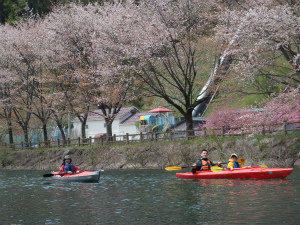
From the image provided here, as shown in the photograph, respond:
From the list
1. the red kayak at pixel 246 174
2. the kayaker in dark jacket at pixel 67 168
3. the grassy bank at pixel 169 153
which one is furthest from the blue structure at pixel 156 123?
the red kayak at pixel 246 174

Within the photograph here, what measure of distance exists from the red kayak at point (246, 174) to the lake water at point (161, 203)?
358 mm

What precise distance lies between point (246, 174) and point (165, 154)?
34.2 ft

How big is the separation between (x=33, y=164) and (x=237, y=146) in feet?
61.5

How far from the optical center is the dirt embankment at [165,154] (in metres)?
24.0

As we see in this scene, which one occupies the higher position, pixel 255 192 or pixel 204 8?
pixel 204 8

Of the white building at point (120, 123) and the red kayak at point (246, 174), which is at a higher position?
the white building at point (120, 123)

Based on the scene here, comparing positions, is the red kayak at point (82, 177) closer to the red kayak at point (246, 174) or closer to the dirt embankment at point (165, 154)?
the red kayak at point (246, 174)

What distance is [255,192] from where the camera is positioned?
14578 millimetres

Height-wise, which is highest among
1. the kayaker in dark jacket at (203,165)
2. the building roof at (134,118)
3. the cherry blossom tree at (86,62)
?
the cherry blossom tree at (86,62)

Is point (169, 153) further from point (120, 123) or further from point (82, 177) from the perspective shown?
point (120, 123)

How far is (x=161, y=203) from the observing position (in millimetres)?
13523

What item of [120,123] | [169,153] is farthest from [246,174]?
[120,123]

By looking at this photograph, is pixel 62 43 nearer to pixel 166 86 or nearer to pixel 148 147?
pixel 166 86

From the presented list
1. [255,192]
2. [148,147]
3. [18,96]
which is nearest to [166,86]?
[148,147]
